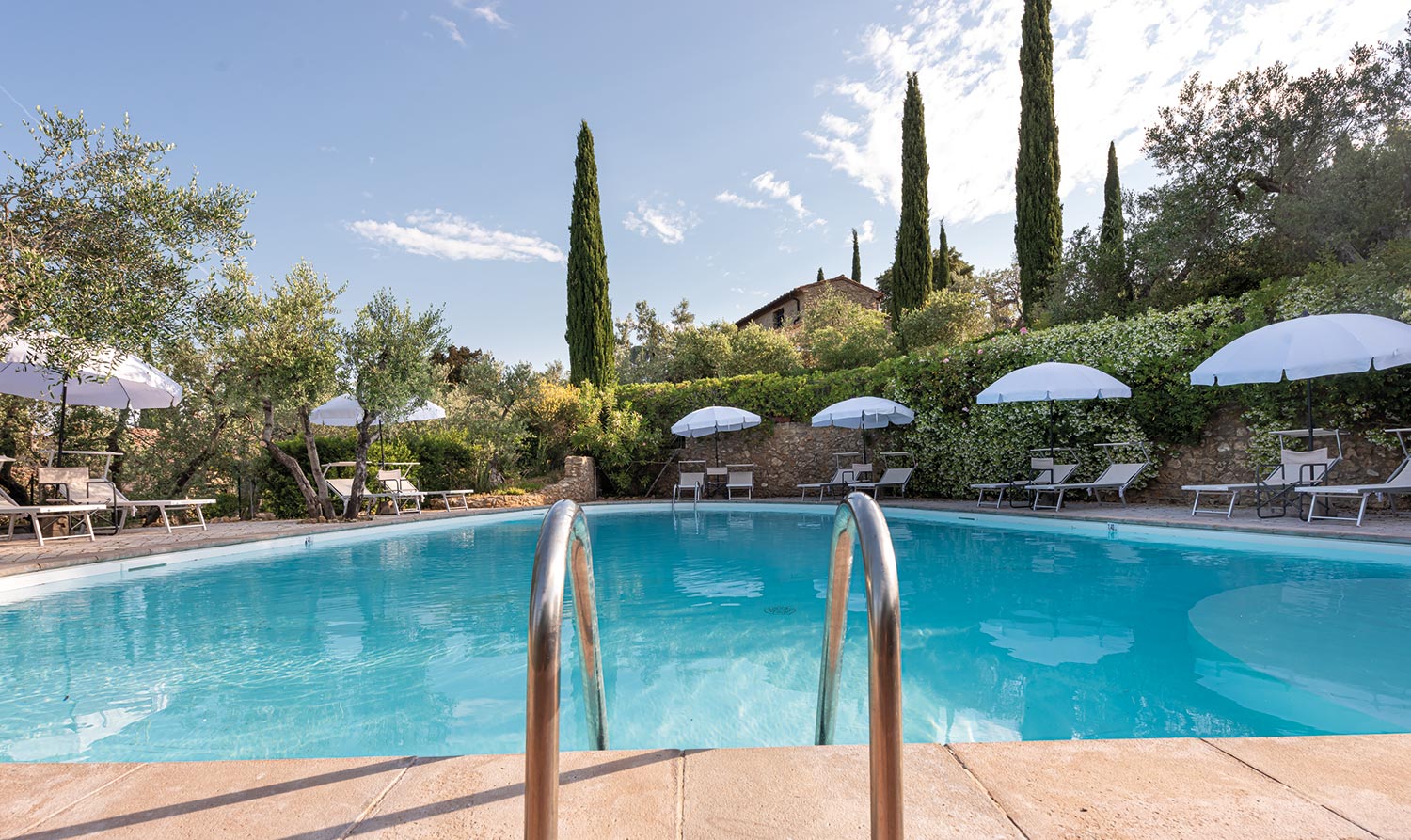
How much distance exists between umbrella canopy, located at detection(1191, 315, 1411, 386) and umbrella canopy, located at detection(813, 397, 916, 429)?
5.91 metres

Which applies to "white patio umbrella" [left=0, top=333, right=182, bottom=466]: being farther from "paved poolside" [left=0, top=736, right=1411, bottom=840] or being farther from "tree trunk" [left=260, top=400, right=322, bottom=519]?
"paved poolside" [left=0, top=736, right=1411, bottom=840]

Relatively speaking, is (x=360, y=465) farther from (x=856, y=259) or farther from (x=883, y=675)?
(x=856, y=259)

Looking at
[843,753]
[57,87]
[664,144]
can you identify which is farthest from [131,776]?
[664,144]

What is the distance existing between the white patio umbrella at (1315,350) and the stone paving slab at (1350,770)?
24.7 feet

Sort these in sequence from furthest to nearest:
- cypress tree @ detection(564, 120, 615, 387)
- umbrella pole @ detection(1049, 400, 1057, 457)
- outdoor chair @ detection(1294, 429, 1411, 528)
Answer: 1. cypress tree @ detection(564, 120, 615, 387)
2. umbrella pole @ detection(1049, 400, 1057, 457)
3. outdoor chair @ detection(1294, 429, 1411, 528)

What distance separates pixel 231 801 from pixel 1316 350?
418 inches

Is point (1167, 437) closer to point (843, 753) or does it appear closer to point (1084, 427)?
point (1084, 427)

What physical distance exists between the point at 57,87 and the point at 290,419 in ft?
24.3

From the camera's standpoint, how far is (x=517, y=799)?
179cm

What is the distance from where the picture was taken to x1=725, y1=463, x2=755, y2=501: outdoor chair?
16552mm

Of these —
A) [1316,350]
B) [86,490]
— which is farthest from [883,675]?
[86,490]

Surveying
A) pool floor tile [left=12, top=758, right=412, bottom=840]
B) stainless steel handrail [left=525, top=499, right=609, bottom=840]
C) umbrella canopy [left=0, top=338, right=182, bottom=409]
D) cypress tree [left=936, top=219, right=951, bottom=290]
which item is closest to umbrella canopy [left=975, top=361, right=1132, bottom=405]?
stainless steel handrail [left=525, top=499, right=609, bottom=840]

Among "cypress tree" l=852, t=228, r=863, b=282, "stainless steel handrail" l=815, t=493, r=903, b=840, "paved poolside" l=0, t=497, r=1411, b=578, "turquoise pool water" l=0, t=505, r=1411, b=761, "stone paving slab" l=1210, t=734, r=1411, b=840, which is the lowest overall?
"turquoise pool water" l=0, t=505, r=1411, b=761

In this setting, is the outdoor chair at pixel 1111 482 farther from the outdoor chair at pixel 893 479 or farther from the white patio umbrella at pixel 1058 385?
the outdoor chair at pixel 893 479
